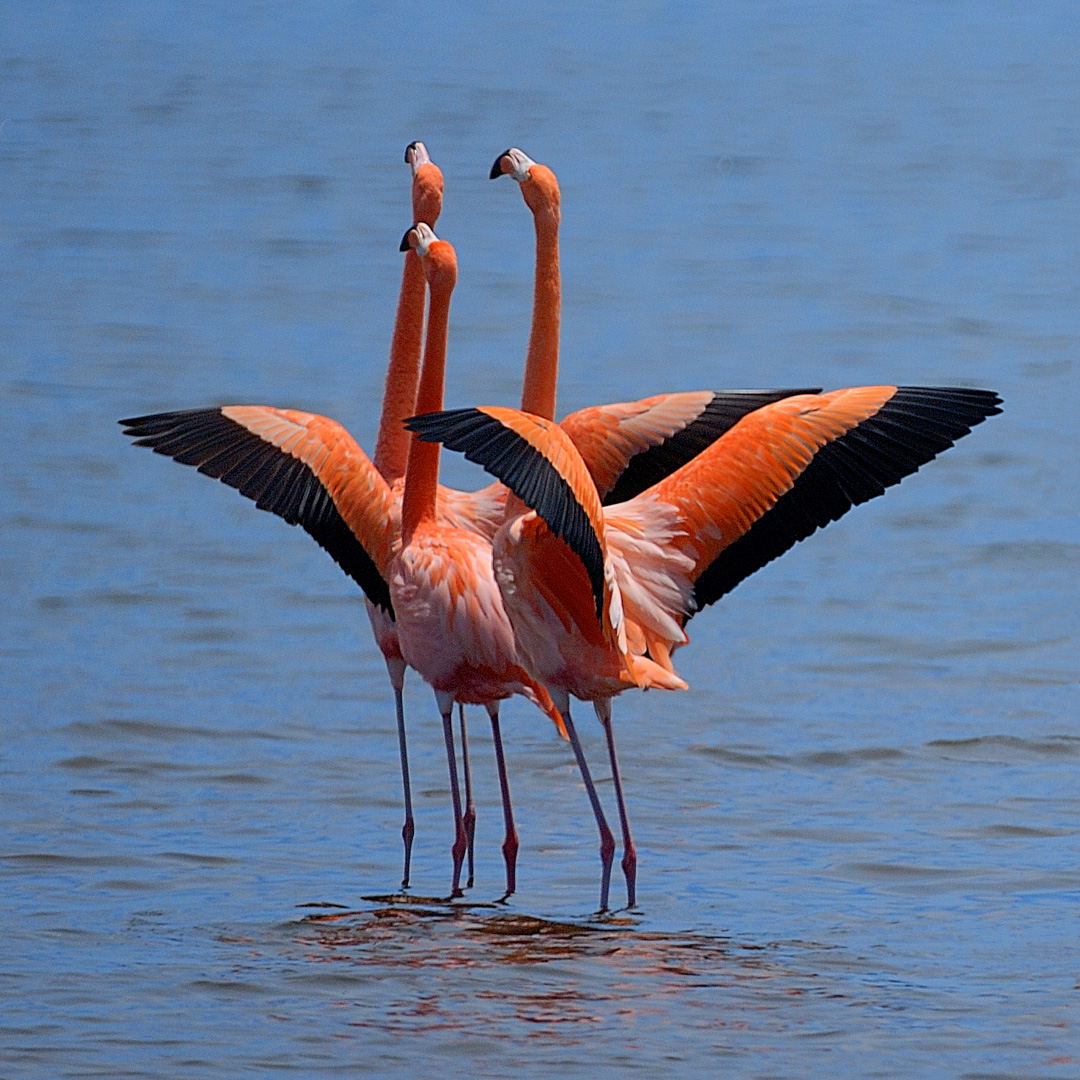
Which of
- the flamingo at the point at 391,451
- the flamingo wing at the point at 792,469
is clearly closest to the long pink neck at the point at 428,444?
the flamingo at the point at 391,451

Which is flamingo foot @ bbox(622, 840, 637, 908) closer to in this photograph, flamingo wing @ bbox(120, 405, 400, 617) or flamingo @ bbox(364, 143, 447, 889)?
flamingo @ bbox(364, 143, 447, 889)

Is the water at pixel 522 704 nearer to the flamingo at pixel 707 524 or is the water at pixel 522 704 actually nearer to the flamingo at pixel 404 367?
the flamingo at pixel 707 524

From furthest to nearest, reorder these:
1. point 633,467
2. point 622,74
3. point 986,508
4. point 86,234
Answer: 1. point 622,74
2. point 86,234
3. point 986,508
4. point 633,467

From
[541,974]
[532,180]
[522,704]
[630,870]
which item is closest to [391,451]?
[532,180]

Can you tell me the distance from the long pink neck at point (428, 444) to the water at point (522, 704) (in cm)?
119

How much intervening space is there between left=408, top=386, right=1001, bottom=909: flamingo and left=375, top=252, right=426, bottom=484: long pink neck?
858 millimetres

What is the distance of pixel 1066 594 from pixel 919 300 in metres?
9.02

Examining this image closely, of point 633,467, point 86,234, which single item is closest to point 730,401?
point 633,467

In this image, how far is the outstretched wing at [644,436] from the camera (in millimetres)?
7828

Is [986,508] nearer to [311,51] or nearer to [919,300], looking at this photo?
[919,300]

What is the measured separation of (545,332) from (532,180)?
1.53ft

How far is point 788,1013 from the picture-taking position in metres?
6.25

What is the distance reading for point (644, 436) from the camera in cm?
784

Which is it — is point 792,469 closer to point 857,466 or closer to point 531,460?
point 857,466
